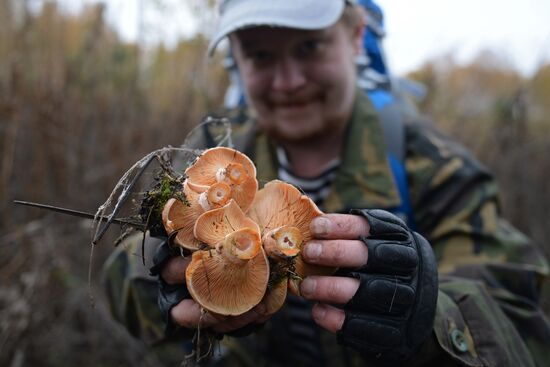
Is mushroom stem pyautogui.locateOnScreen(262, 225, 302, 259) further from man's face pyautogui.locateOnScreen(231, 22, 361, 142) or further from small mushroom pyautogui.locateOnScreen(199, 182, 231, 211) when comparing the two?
man's face pyautogui.locateOnScreen(231, 22, 361, 142)

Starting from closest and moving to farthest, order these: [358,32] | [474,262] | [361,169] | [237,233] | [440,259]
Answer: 1. [237,233]
2. [474,262]
3. [440,259]
4. [361,169]
5. [358,32]

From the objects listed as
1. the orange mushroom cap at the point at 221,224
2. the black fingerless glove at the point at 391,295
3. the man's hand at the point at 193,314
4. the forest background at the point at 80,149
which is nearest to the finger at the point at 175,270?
Result: the man's hand at the point at 193,314

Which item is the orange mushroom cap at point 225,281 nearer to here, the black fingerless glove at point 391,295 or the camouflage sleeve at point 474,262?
the black fingerless glove at point 391,295

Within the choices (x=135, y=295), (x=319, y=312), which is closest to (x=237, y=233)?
A: (x=319, y=312)

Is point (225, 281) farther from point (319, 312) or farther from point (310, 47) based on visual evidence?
point (310, 47)

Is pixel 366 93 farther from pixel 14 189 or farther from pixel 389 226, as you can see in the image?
pixel 14 189

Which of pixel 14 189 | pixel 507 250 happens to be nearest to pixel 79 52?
pixel 14 189
